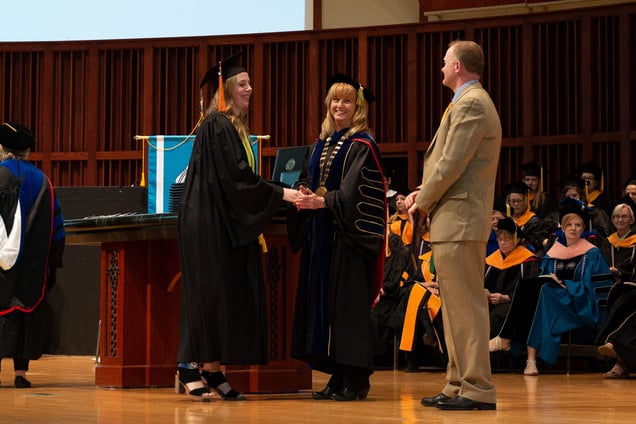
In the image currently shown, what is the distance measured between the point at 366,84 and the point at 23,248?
6.08m

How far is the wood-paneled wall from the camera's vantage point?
35.2ft

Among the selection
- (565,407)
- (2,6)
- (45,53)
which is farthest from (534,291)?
(2,6)

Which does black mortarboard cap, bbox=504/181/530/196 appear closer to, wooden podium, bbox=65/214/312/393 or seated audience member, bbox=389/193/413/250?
seated audience member, bbox=389/193/413/250

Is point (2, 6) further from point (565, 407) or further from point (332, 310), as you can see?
point (565, 407)

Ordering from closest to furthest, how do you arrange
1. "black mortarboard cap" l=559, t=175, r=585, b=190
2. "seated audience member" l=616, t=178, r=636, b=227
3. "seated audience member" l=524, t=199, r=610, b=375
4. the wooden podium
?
the wooden podium, "seated audience member" l=524, t=199, r=610, b=375, "seated audience member" l=616, t=178, r=636, b=227, "black mortarboard cap" l=559, t=175, r=585, b=190

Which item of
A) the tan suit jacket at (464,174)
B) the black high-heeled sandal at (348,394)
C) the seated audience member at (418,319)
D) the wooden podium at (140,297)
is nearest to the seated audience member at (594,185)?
the seated audience member at (418,319)

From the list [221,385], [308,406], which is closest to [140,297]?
[221,385]

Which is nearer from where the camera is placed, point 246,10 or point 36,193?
point 36,193

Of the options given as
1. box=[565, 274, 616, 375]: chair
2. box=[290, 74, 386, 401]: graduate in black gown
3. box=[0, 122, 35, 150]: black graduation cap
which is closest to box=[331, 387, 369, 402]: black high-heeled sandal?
box=[290, 74, 386, 401]: graduate in black gown

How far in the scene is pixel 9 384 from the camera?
20.3ft

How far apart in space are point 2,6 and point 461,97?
9.36 m

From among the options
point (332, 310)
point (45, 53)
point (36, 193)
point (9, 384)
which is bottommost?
point (9, 384)

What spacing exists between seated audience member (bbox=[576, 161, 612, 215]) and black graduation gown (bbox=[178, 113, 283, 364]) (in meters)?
5.37

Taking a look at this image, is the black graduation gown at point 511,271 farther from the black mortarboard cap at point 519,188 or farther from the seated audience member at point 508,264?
the black mortarboard cap at point 519,188
